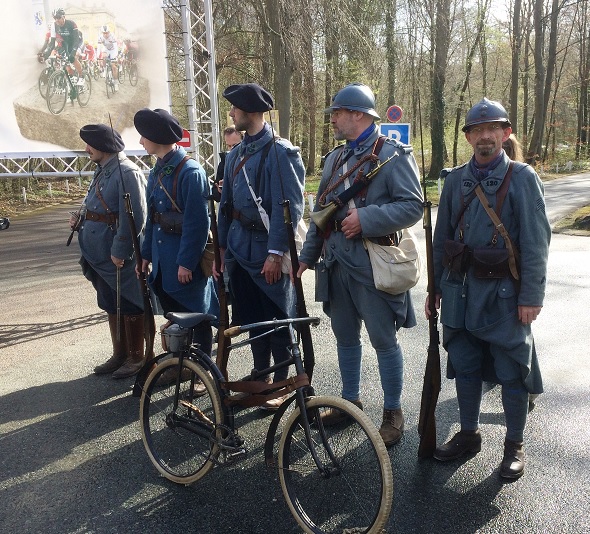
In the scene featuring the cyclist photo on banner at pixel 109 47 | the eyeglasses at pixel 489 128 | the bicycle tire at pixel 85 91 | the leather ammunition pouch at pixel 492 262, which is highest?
the cyclist photo on banner at pixel 109 47

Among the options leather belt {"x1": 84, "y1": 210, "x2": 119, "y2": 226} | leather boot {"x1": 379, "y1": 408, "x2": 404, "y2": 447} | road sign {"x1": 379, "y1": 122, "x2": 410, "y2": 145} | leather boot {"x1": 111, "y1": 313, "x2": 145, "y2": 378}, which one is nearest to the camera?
leather boot {"x1": 379, "y1": 408, "x2": 404, "y2": 447}

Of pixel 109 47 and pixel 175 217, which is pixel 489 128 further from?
pixel 109 47

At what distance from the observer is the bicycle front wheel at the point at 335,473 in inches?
101

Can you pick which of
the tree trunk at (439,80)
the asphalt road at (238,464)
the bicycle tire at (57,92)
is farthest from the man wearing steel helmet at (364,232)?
the tree trunk at (439,80)

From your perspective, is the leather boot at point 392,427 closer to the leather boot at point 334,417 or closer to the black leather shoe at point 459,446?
the black leather shoe at point 459,446

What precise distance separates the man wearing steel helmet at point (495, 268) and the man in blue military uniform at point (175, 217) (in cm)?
172

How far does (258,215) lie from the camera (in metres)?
3.87

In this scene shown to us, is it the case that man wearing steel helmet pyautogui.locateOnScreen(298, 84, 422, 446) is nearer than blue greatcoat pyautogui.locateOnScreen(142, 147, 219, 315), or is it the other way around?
man wearing steel helmet pyautogui.locateOnScreen(298, 84, 422, 446)

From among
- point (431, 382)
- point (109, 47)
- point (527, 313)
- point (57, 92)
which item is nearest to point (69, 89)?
point (57, 92)

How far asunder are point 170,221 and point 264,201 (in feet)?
2.56

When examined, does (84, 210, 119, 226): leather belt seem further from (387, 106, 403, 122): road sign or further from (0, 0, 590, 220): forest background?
(387, 106, 403, 122): road sign

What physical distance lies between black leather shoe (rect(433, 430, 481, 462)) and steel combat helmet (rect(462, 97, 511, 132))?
1.77m

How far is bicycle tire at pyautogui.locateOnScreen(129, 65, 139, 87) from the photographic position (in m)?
11.2

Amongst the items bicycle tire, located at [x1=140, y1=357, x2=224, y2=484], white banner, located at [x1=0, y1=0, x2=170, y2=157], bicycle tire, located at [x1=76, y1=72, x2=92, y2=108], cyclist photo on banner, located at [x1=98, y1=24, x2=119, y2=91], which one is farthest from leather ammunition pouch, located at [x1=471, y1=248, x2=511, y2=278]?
bicycle tire, located at [x1=76, y1=72, x2=92, y2=108]
